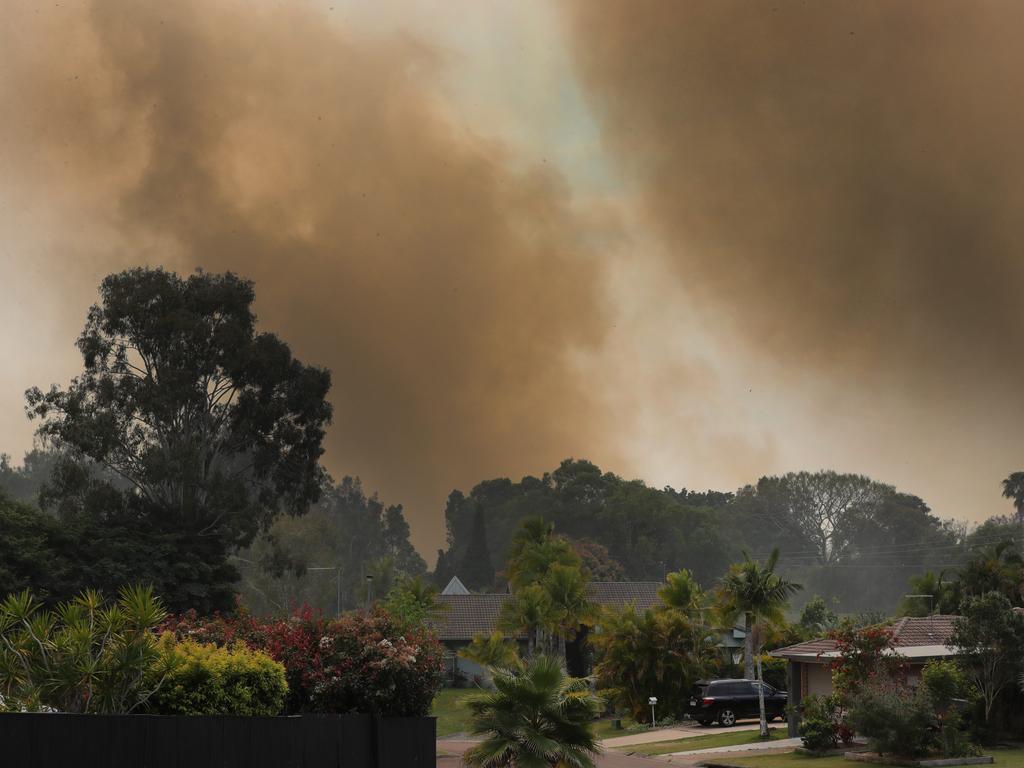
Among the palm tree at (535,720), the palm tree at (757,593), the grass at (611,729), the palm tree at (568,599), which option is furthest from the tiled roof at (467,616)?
the palm tree at (535,720)

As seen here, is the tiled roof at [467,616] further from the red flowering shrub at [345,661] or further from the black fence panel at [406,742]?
the black fence panel at [406,742]

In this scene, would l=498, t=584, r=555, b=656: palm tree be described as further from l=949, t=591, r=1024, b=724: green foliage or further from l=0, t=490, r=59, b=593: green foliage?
l=949, t=591, r=1024, b=724: green foliage

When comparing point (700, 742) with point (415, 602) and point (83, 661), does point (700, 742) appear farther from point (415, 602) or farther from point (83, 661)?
point (415, 602)

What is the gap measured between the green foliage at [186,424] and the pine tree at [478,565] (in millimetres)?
94212

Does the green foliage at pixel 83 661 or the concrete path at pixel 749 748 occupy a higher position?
the green foliage at pixel 83 661

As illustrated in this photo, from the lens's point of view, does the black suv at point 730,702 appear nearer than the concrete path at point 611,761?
No

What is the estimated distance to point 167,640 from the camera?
17.9m

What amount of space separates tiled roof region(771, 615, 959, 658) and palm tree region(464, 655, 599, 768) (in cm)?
2062

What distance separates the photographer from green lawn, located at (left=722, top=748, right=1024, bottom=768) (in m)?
36.2

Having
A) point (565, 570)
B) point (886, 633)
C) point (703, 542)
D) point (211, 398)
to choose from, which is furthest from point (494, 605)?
point (703, 542)

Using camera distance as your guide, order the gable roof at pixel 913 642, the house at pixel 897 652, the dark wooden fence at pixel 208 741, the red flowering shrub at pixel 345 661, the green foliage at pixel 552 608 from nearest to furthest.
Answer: the dark wooden fence at pixel 208 741 < the red flowering shrub at pixel 345 661 < the house at pixel 897 652 < the gable roof at pixel 913 642 < the green foliage at pixel 552 608

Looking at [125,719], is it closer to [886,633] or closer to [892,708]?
[892,708]

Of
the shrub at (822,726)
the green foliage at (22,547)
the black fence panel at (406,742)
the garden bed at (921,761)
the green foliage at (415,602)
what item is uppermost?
the green foliage at (22,547)

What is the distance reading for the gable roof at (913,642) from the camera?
43.1 metres
